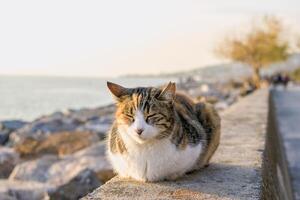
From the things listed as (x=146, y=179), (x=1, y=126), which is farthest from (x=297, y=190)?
(x=1, y=126)

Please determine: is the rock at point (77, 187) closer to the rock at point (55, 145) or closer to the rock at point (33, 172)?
the rock at point (33, 172)

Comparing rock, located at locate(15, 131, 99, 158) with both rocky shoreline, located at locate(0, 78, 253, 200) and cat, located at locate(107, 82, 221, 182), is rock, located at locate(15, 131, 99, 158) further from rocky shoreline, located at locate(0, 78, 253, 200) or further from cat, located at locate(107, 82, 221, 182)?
cat, located at locate(107, 82, 221, 182)

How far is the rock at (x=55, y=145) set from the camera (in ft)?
37.7

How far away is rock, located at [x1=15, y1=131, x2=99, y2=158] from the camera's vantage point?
1148 cm

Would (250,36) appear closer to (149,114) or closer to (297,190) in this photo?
(297,190)

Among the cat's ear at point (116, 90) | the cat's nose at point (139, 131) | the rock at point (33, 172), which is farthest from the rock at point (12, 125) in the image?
the cat's nose at point (139, 131)

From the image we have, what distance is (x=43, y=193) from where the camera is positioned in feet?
21.7

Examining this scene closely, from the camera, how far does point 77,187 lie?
646 centimetres

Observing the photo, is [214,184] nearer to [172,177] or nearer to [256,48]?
[172,177]

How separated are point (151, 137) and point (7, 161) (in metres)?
7.45

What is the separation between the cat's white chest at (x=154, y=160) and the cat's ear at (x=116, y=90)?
1.09ft

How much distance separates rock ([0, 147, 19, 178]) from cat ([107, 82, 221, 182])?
643cm

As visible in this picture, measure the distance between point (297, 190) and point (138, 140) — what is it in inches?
210

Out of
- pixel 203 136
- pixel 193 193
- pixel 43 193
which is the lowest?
pixel 43 193
